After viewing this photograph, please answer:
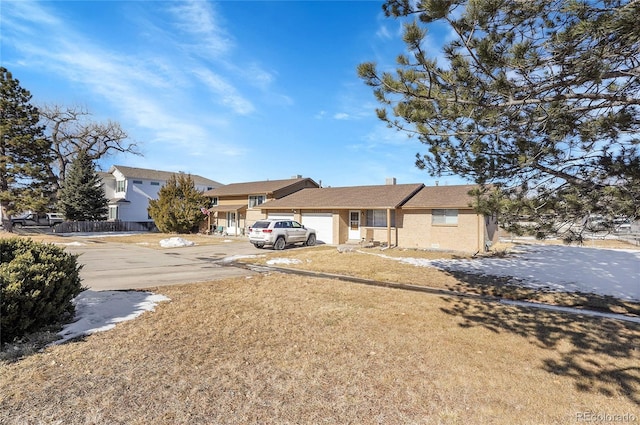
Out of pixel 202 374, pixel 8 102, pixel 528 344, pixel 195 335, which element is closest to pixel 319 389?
pixel 202 374

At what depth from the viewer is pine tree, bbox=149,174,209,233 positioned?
97.4 ft

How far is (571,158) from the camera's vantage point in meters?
5.54

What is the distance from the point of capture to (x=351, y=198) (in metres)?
23.5

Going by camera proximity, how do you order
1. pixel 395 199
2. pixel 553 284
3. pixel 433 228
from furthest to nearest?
pixel 395 199
pixel 433 228
pixel 553 284

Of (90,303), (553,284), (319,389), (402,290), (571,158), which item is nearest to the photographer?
(319,389)

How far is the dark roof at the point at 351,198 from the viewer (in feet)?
69.6

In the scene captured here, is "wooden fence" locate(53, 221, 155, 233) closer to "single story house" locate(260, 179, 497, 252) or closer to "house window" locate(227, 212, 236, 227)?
"house window" locate(227, 212, 236, 227)

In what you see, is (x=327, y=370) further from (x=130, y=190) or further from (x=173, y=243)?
(x=130, y=190)

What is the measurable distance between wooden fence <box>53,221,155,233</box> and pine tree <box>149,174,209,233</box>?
7.10 m

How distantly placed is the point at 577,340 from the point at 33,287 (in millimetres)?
8620

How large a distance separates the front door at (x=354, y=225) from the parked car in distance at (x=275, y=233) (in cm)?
371

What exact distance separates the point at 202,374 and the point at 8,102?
32250mm

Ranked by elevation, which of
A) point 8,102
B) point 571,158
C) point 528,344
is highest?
point 8,102

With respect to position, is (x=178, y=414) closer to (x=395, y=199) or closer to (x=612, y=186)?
(x=612, y=186)
